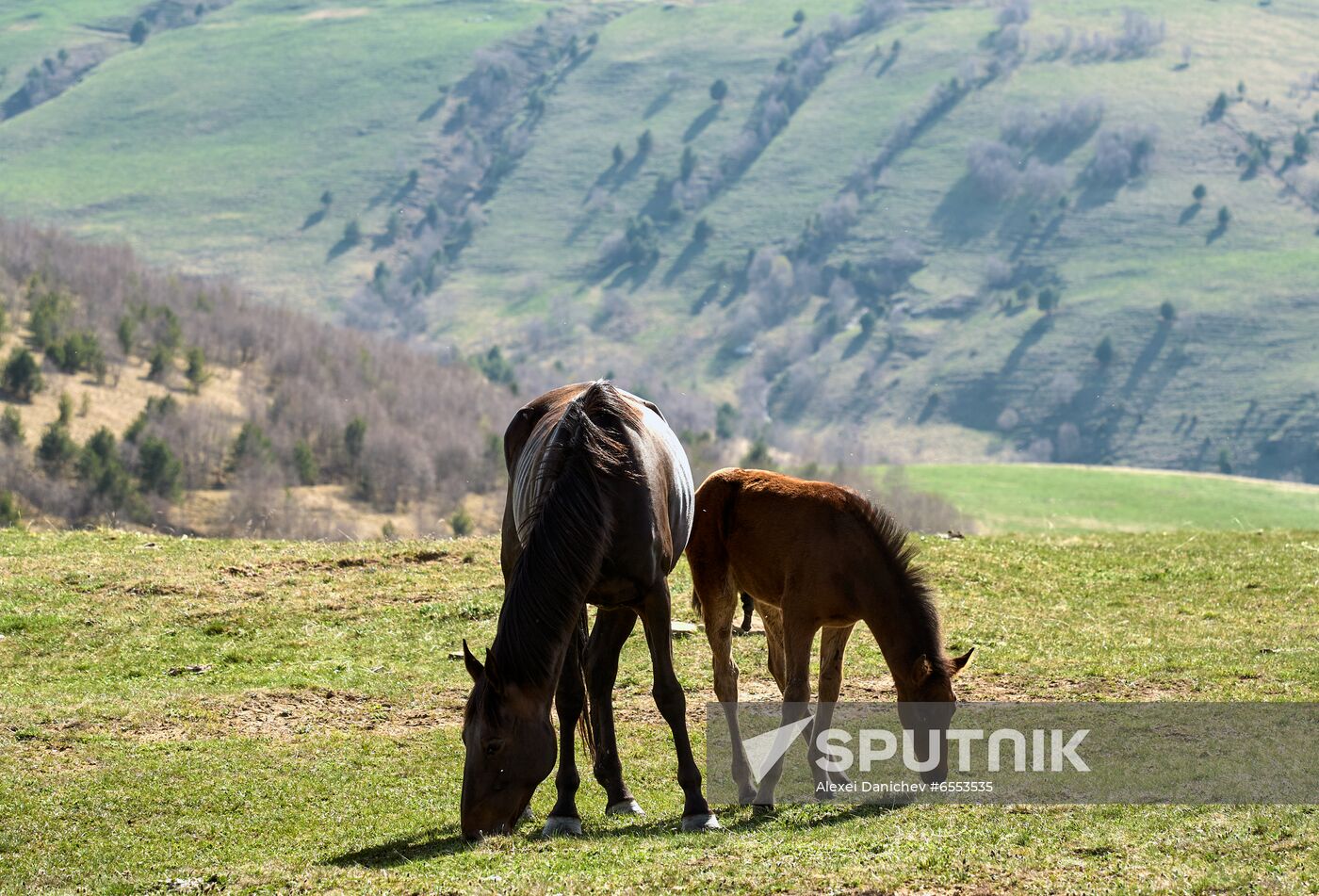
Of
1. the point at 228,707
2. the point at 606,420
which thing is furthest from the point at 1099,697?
the point at 228,707

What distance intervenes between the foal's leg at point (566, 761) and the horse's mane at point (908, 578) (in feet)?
8.51

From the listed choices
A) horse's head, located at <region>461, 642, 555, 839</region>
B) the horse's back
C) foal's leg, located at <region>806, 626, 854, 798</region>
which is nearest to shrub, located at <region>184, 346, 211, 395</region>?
the horse's back

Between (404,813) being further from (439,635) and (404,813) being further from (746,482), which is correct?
(439,635)

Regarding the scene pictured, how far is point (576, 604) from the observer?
1013cm

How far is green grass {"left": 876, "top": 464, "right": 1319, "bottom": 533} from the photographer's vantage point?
117 meters

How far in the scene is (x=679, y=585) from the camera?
2064cm

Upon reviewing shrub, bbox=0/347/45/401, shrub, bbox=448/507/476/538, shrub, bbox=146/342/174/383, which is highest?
shrub, bbox=0/347/45/401

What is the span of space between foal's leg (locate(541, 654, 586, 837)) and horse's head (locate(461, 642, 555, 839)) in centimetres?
68

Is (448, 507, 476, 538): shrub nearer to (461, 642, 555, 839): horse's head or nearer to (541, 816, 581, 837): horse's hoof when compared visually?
(541, 816, 581, 837): horse's hoof

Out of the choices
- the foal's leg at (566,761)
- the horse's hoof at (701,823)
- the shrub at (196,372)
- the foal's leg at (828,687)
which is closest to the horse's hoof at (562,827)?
the foal's leg at (566,761)

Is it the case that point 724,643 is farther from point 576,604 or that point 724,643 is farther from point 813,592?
point 576,604

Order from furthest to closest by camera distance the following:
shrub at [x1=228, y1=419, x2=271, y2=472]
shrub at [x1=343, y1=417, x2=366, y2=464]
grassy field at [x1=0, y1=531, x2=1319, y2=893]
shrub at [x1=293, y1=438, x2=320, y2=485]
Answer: shrub at [x1=343, y1=417, x2=366, y2=464] → shrub at [x1=293, y1=438, x2=320, y2=485] → shrub at [x1=228, y1=419, x2=271, y2=472] → grassy field at [x1=0, y1=531, x2=1319, y2=893]

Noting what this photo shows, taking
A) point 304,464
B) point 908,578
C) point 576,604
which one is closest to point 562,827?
point 576,604

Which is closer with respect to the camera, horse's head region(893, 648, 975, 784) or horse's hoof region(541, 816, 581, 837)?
horse's hoof region(541, 816, 581, 837)
